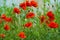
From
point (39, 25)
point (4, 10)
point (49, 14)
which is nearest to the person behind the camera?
point (49, 14)

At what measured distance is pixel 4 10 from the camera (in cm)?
216

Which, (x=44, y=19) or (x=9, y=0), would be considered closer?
(x=44, y=19)

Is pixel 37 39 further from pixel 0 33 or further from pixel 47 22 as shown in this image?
pixel 0 33

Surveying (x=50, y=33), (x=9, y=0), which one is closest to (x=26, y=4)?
(x=50, y=33)

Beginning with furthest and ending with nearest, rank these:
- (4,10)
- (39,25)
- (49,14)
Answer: (4,10) → (39,25) → (49,14)

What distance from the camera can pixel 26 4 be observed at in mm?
1848

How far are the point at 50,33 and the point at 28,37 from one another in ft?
0.60

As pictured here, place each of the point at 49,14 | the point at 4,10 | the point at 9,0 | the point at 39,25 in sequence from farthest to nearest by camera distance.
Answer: the point at 9,0 < the point at 4,10 < the point at 39,25 < the point at 49,14

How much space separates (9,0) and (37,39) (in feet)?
2.83

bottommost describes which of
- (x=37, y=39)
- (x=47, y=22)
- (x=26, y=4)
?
(x=37, y=39)

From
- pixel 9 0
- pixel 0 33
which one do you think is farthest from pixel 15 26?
pixel 9 0

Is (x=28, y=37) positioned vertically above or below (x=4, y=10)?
below

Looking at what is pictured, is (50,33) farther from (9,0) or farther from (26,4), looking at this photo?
(9,0)

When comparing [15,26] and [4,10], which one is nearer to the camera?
[15,26]
